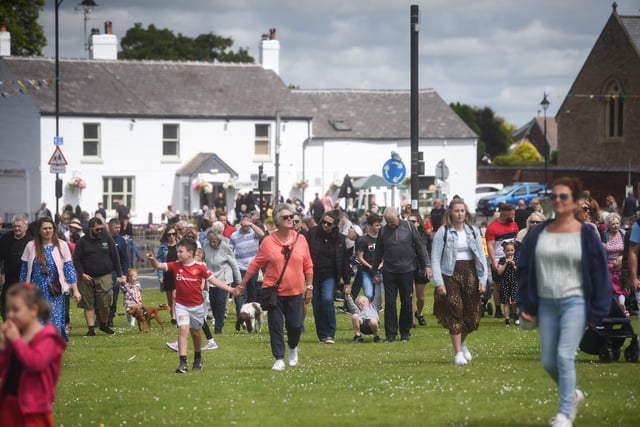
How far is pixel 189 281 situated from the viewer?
13.6 meters

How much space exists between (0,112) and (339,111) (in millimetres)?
19306

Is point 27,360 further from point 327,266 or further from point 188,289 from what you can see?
point 327,266

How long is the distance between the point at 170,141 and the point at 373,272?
42.1 metres

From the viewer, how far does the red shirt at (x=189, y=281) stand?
13648mm

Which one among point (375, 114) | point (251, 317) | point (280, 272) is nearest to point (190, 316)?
point (280, 272)

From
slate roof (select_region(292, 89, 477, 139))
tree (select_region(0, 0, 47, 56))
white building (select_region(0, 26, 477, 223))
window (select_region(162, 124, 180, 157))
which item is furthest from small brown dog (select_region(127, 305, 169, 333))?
tree (select_region(0, 0, 47, 56))

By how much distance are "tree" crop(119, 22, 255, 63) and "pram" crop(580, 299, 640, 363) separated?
7670cm

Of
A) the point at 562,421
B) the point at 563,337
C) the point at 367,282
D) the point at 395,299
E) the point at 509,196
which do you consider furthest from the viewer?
the point at 509,196

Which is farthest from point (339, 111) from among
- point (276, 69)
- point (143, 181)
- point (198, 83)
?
point (143, 181)

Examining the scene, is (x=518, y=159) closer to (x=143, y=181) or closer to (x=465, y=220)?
(x=143, y=181)

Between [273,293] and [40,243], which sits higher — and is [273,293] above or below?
below

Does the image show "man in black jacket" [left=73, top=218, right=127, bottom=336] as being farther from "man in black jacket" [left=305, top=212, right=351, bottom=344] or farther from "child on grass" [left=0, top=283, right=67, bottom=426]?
"child on grass" [left=0, top=283, right=67, bottom=426]

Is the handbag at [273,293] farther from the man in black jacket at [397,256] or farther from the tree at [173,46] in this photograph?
the tree at [173,46]

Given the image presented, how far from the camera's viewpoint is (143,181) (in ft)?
188
